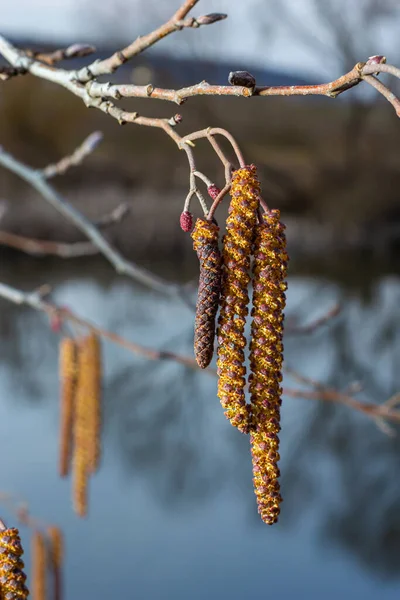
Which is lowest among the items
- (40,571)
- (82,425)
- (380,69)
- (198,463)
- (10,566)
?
(10,566)

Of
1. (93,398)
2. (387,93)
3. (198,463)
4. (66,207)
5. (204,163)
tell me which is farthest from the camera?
(204,163)

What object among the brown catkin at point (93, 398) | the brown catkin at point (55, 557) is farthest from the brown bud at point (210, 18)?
the brown catkin at point (55, 557)

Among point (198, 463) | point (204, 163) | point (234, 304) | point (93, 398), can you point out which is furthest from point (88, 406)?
point (204, 163)

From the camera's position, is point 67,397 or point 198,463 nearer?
point 67,397

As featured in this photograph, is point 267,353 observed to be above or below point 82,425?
below

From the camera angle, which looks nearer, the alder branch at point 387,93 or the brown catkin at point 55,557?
the alder branch at point 387,93

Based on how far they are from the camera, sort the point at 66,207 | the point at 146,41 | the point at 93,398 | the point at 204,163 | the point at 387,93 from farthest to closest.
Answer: the point at 204,163
the point at 93,398
the point at 66,207
the point at 146,41
the point at 387,93

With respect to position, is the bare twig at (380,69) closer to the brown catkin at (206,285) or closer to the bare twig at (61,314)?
the brown catkin at (206,285)

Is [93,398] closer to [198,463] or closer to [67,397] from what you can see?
[67,397]
